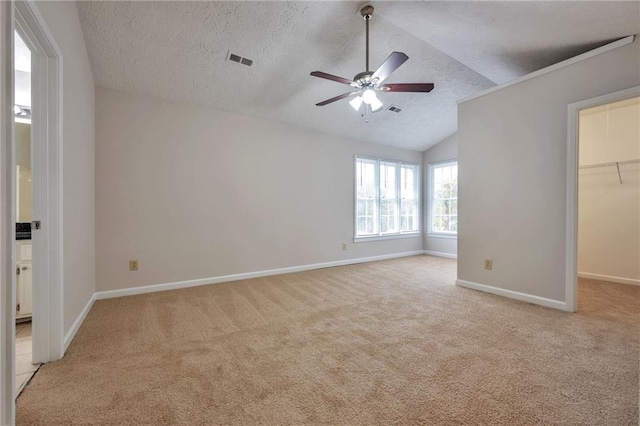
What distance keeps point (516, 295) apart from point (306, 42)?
11.8 feet

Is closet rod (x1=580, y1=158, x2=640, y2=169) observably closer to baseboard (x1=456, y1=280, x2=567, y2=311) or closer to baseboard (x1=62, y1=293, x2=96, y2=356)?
baseboard (x1=456, y1=280, x2=567, y2=311)

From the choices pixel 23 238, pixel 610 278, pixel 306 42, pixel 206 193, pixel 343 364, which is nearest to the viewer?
pixel 343 364

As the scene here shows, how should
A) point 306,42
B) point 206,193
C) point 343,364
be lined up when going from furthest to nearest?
1. point 206,193
2. point 306,42
3. point 343,364

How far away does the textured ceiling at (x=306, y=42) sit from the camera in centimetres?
229

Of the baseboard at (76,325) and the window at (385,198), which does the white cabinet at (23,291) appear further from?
the window at (385,198)

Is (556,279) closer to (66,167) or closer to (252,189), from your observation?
(252,189)

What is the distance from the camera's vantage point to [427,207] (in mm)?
6008

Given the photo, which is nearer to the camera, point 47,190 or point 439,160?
point 47,190

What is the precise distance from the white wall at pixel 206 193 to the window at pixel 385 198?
45cm

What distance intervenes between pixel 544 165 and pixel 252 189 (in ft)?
11.7

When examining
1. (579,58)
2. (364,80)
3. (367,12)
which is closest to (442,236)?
(579,58)

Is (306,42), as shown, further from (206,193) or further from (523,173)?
(523,173)

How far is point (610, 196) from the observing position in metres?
3.77

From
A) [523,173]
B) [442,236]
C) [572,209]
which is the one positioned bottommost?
[442,236]
